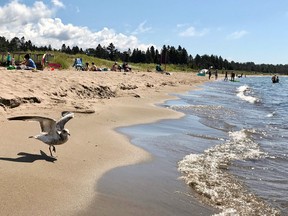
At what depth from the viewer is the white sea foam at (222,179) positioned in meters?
5.55

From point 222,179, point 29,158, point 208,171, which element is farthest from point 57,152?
point 222,179

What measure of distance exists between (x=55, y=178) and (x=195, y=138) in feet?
18.4

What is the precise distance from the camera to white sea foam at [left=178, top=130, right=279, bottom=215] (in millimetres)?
5551

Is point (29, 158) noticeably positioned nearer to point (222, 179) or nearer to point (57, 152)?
point (57, 152)

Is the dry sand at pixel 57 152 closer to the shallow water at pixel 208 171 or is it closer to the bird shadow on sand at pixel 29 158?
the bird shadow on sand at pixel 29 158

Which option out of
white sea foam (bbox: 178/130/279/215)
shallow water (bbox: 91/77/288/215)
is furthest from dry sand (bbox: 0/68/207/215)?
white sea foam (bbox: 178/130/279/215)

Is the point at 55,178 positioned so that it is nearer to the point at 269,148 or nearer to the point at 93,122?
the point at 93,122

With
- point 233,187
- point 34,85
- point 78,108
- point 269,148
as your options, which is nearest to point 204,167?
point 233,187

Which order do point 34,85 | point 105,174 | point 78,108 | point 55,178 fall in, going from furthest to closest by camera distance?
point 34,85
point 78,108
point 105,174
point 55,178

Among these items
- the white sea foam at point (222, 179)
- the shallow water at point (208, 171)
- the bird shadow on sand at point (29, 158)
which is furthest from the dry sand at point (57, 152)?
the white sea foam at point (222, 179)

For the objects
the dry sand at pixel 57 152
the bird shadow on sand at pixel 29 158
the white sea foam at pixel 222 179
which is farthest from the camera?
the bird shadow on sand at pixel 29 158

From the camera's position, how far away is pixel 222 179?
22.4 ft

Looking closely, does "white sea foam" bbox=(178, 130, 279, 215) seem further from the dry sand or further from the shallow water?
the dry sand

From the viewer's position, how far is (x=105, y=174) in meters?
6.45
